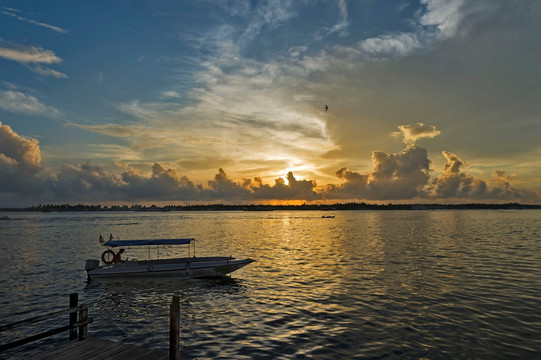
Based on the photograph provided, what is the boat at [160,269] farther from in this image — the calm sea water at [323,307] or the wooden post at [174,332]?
the wooden post at [174,332]

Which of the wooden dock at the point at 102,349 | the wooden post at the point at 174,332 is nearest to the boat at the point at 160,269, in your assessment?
the wooden dock at the point at 102,349

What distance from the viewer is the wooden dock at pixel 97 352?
40.5 ft

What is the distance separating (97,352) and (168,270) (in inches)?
755

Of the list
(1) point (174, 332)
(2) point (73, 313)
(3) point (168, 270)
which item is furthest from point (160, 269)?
(1) point (174, 332)

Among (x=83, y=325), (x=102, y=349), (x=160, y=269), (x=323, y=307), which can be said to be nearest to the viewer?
(x=102, y=349)

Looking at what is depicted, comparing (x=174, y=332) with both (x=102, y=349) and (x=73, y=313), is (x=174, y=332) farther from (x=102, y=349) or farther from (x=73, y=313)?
(x=73, y=313)

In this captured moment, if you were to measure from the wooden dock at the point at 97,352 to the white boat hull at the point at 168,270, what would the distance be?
18113mm

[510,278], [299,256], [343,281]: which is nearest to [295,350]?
[343,281]

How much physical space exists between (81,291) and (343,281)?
2378 cm

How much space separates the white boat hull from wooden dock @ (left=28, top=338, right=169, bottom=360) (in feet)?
59.4

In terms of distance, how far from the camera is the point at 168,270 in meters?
31.6

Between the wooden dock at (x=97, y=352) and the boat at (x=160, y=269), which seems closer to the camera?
the wooden dock at (x=97, y=352)

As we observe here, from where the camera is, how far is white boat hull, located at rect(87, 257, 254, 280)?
1241 inches

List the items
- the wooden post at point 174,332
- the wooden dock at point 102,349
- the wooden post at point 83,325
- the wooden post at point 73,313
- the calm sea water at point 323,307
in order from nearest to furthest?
the wooden dock at point 102,349 → the wooden post at point 174,332 → the wooden post at point 83,325 → the wooden post at point 73,313 → the calm sea water at point 323,307
